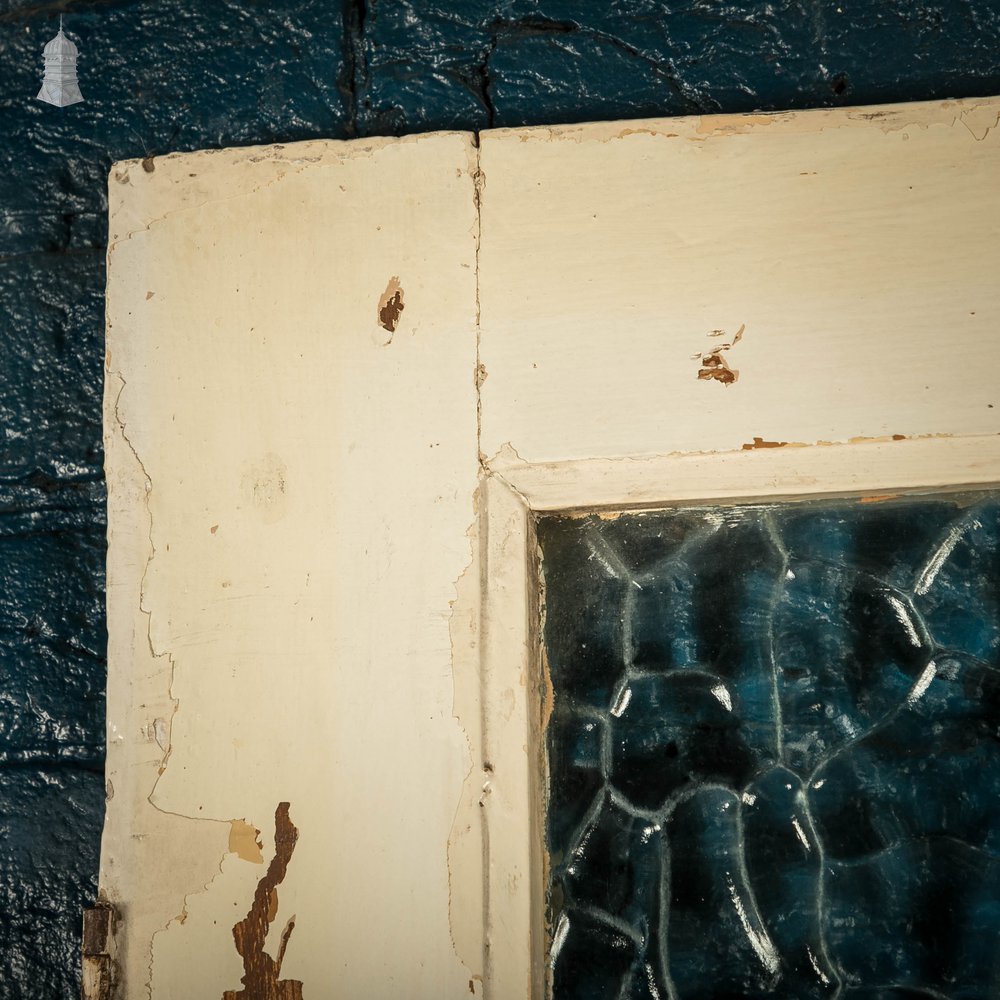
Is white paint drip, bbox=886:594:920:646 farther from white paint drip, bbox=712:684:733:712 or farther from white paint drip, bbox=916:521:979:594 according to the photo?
white paint drip, bbox=712:684:733:712

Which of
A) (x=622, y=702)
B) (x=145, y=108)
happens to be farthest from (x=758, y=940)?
(x=145, y=108)

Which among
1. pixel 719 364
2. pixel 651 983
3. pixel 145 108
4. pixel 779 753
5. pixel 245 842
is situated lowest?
pixel 651 983

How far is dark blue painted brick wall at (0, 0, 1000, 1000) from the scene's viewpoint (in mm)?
1398

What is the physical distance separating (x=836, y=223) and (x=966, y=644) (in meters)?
0.60

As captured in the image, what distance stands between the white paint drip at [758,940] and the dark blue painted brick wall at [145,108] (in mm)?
945

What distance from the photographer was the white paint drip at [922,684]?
1230mm

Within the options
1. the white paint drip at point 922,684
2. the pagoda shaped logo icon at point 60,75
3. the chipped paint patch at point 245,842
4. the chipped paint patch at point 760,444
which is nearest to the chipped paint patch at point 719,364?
the chipped paint patch at point 760,444

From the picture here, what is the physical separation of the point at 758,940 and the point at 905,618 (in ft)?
1.54

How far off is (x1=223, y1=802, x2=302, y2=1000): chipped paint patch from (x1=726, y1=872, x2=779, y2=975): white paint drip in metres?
0.60

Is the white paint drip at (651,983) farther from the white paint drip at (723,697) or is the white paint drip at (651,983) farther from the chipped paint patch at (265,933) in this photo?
the chipped paint patch at (265,933)

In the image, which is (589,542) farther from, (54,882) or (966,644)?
(54,882)

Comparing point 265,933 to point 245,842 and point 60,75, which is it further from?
point 60,75

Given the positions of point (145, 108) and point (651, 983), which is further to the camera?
point (145, 108)

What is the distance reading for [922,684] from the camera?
123 cm
